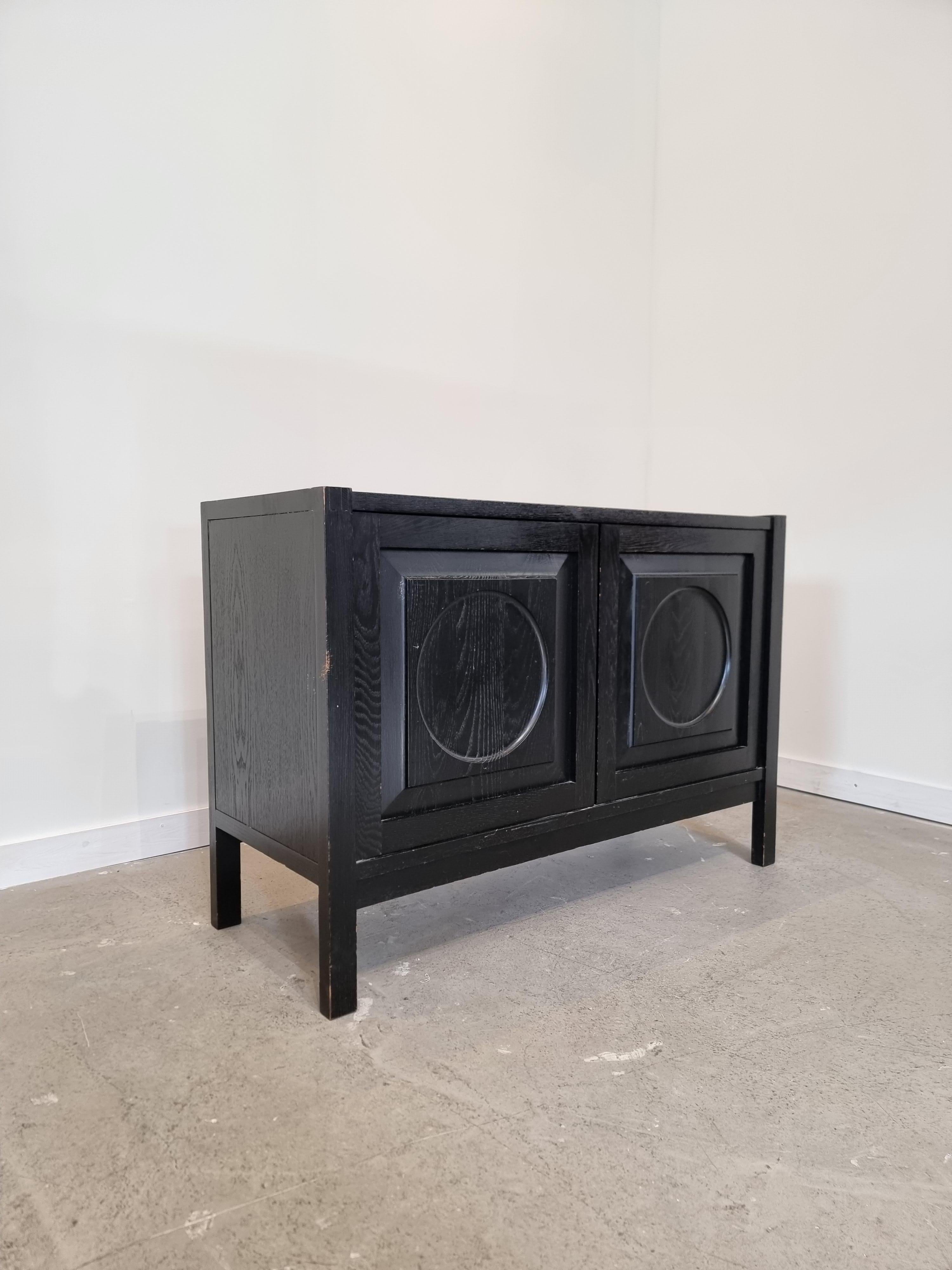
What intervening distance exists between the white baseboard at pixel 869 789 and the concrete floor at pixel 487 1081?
0.48 meters

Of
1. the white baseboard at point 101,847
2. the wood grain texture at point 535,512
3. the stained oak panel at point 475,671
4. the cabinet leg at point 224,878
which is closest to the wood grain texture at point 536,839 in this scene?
the stained oak panel at point 475,671

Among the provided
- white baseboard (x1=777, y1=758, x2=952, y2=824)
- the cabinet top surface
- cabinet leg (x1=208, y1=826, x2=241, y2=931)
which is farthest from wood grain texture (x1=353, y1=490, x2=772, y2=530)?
white baseboard (x1=777, y1=758, x2=952, y2=824)

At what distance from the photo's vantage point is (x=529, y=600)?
131 cm

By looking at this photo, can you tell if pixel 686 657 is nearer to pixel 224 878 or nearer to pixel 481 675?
pixel 481 675

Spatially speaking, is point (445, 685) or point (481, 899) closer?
point (445, 685)

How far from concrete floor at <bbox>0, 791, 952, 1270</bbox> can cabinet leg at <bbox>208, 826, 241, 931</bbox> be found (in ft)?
0.13

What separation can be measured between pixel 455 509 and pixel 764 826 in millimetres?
935

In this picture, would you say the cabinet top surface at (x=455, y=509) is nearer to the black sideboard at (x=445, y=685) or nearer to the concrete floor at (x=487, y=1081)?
the black sideboard at (x=445, y=685)

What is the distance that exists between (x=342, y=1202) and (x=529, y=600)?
31.4 inches

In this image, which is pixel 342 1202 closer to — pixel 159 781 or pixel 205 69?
pixel 159 781

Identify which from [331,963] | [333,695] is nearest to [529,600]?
[333,695]

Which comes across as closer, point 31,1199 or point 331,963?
point 31,1199

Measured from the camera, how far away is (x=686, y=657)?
1.54 metres

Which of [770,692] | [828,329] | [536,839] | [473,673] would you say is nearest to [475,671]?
[473,673]
